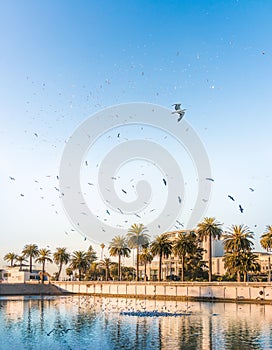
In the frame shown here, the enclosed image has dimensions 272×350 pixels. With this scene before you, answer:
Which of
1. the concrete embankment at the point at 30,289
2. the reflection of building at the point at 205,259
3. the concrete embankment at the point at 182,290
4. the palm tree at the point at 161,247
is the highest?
the palm tree at the point at 161,247

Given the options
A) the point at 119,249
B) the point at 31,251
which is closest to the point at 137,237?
the point at 119,249

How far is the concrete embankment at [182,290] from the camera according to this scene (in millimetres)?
77644

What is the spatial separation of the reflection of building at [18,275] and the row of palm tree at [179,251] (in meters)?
4.96

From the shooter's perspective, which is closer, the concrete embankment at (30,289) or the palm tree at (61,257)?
the concrete embankment at (30,289)

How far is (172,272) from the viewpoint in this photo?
523 ft

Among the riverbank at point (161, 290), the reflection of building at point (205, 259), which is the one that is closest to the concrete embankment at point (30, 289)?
the riverbank at point (161, 290)

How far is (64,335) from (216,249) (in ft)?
411

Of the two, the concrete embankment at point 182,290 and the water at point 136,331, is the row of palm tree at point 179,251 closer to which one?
the concrete embankment at point 182,290

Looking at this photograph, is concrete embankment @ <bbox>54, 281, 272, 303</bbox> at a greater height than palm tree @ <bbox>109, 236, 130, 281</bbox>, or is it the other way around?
palm tree @ <bbox>109, 236, 130, 281</bbox>

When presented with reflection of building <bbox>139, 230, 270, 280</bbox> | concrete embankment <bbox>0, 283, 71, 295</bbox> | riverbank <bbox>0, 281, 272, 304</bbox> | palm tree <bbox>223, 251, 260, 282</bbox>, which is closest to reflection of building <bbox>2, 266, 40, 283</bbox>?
concrete embankment <bbox>0, 283, 71, 295</bbox>

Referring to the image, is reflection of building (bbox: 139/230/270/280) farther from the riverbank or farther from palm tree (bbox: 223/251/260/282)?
palm tree (bbox: 223/251/260/282)

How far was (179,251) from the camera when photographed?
10694 cm

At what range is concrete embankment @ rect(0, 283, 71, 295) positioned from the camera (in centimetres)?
11369

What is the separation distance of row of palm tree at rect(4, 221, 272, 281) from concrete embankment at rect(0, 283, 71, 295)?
60.1ft
